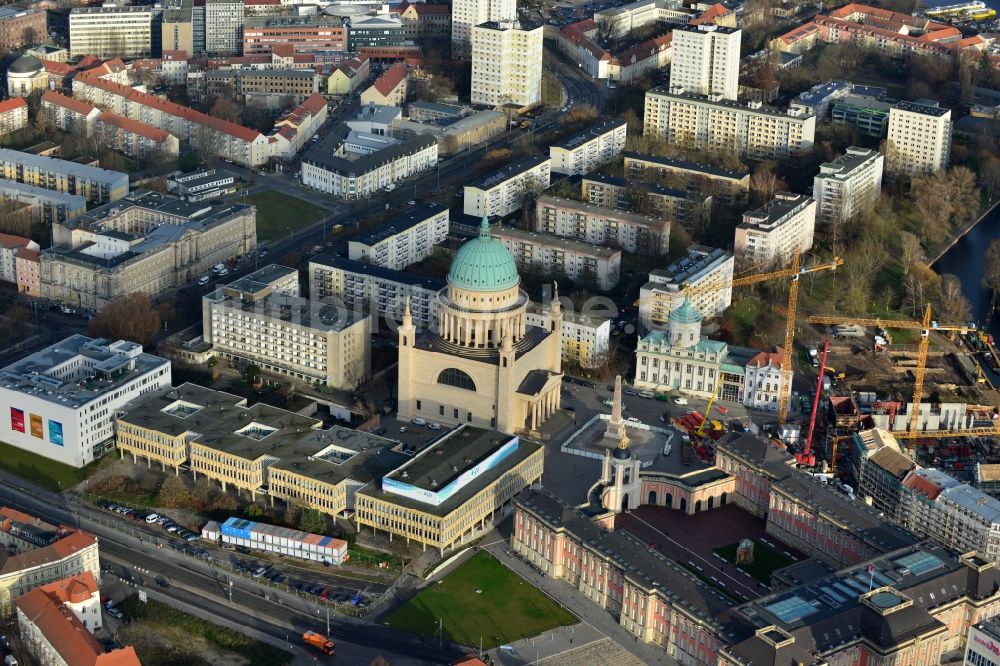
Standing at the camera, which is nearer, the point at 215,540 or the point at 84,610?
the point at 84,610

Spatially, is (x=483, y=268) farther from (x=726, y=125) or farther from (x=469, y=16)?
(x=469, y=16)

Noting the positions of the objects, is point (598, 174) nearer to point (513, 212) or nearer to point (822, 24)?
point (513, 212)

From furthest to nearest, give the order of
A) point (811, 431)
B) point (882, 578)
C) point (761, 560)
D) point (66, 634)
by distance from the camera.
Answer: point (811, 431)
point (761, 560)
point (882, 578)
point (66, 634)

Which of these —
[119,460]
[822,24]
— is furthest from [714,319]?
[822,24]

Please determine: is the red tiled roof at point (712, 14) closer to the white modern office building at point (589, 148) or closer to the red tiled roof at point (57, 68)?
the white modern office building at point (589, 148)

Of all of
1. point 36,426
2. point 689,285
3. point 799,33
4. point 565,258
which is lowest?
point 36,426

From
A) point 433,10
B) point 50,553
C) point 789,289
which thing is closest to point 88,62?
point 433,10

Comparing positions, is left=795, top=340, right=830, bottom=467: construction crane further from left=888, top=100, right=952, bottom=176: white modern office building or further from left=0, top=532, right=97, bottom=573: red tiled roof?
left=888, top=100, right=952, bottom=176: white modern office building

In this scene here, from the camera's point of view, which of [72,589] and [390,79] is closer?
[72,589]
